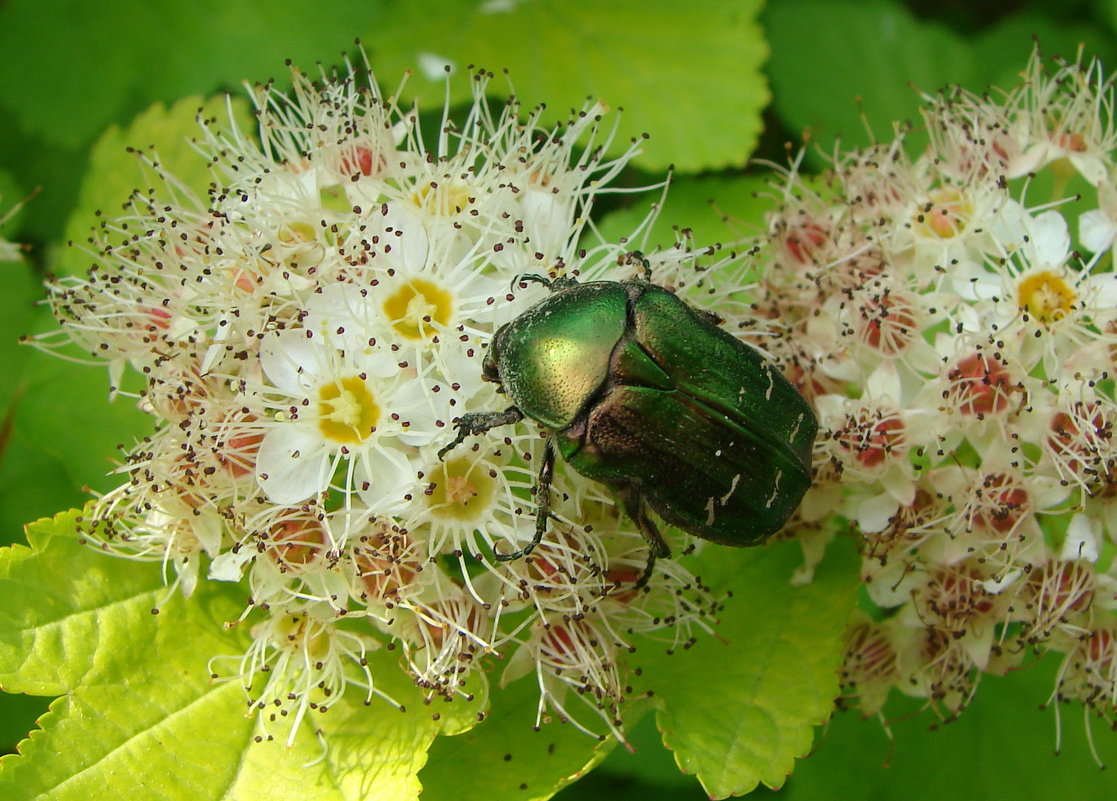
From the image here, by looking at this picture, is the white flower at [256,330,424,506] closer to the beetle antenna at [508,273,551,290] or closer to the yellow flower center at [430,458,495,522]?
the yellow flower center at [430,458,495,522]

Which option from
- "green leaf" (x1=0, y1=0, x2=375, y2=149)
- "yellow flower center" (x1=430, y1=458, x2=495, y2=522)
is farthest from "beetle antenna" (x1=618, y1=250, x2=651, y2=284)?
"green leaf" (x1=0, y1=0, x2=375, y2=149)

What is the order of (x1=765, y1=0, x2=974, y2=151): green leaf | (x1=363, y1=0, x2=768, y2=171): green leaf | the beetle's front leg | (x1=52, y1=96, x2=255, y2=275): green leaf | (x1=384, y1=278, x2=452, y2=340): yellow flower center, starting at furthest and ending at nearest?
(x1=765, y1=0, x2=974, y2=151): green leaf
(x1=363, y1=0, x2=768, y2=171): green leaf
(x1=52, y1=96, x2=255, y2=275): green leaf
(x1=384, y1=278, x2=452, y2=340): yellow flower center
the beetle's front leg

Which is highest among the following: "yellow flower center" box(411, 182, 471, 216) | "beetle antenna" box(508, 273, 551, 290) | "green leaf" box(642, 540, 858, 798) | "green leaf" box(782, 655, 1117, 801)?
"yellow flower center" box(411, 182, 471, 216)

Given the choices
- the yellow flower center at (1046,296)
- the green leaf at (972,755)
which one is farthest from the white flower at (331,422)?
the green leaf at (972,755)

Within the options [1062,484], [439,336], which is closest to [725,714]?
[1062,484]

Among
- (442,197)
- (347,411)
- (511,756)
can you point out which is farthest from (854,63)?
(511,756)

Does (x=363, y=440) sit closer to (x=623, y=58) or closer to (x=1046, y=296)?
(x=1046, y=296)
